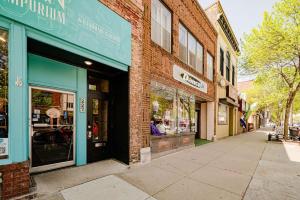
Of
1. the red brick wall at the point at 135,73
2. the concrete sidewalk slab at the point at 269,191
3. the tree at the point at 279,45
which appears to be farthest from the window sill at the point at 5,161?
the tree at the point at 279,45

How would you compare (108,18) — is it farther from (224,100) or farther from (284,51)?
(284,51)

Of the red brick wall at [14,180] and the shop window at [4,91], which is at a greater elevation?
the shop window at [4,91]

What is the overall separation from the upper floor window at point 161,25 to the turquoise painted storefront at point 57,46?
2.11 metres

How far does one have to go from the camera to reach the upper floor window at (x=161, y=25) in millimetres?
7270

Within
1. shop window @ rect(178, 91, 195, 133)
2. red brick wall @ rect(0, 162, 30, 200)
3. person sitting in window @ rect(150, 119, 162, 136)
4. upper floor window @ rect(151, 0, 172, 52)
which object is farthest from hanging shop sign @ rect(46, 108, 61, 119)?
shop window @ rect(178, 91, 195, 133)

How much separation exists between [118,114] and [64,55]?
99.2 inches

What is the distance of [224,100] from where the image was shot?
1432 centimetres

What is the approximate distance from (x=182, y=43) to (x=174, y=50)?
1263 mm

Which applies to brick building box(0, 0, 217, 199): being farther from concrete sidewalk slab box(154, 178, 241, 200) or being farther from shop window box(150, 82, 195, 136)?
concrete sidewalk slab box(154, 178, 241, 200)

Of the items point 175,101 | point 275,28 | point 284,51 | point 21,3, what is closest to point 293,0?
point 275,28

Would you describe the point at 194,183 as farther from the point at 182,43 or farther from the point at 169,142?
the point at 182,43

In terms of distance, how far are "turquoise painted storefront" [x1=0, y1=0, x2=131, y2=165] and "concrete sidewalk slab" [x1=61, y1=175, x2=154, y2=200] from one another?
122cm

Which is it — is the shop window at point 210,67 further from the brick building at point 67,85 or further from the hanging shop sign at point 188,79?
the brick building at point 67,85

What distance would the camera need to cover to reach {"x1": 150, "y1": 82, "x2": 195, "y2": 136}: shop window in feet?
24.8
